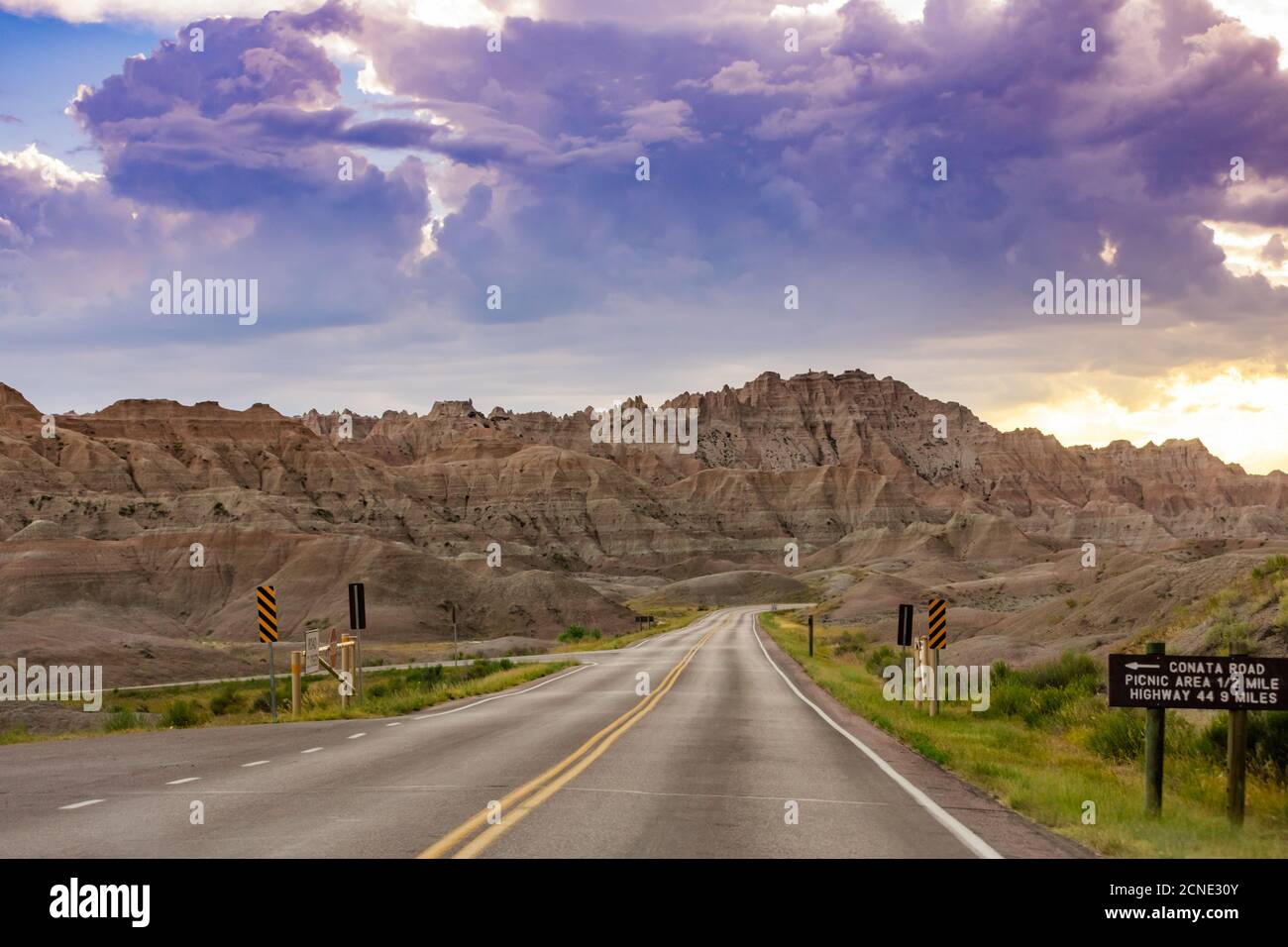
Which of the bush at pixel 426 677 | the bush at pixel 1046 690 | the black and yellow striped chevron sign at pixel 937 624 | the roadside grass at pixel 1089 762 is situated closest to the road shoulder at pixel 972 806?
the roadside grass at pixel 1089 762

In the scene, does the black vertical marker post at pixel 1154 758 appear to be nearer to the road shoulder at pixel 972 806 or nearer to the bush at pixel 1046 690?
the road shoulder at pixel 972 806

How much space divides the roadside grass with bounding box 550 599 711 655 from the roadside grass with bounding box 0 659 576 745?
13.7 metres

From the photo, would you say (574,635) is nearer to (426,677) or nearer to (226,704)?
(426,677)

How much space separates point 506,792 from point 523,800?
682 mm

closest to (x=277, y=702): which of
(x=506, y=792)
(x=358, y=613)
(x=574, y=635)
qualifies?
(x=358, y=613)

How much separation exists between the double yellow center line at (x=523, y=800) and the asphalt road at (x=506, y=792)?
33 millimetres

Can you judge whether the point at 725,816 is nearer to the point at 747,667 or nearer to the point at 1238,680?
the point at 1238,680

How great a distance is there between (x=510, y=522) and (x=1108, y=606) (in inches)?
5093

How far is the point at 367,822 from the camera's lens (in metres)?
10.2

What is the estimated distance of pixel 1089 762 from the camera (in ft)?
57.7

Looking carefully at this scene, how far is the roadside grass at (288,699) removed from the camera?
25.4 m

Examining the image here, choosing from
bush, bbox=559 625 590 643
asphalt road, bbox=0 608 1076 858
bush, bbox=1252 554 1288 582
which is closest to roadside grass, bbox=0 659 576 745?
asphalt road, bbox=0 608 1076 858
